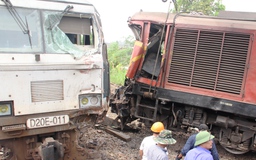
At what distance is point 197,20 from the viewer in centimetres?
583

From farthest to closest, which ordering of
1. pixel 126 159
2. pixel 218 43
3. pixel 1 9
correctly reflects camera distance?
1. pixel 218 43
2. pixel 126 159
3. pixel 1 9

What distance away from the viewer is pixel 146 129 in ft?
23.6

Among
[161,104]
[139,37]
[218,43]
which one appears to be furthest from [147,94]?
[218,43]

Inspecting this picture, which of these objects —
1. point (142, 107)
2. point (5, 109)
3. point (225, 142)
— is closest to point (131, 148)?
point (142, 107)

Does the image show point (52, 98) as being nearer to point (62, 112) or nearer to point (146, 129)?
point (62, 112)

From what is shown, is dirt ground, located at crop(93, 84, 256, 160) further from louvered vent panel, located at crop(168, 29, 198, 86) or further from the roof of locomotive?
the roof of locomotive

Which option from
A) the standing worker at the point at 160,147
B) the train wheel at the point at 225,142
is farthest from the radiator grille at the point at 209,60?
the standing worker at the point at 160,147

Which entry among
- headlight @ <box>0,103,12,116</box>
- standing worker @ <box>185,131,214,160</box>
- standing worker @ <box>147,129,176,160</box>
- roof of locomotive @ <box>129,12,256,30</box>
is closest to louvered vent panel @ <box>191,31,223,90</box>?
roof of locomotive @ <box>129,12,256,30</box>

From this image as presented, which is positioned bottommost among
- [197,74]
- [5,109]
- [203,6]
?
[5,109]

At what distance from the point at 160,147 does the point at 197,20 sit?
3.49 meters

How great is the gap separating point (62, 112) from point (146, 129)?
370 cm

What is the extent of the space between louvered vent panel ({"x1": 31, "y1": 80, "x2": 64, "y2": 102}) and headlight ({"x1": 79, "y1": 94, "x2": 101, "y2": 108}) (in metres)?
0.31

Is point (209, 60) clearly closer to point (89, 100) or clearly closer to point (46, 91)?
point (89, 100)

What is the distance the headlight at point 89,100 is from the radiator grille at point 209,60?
7.77 feet
